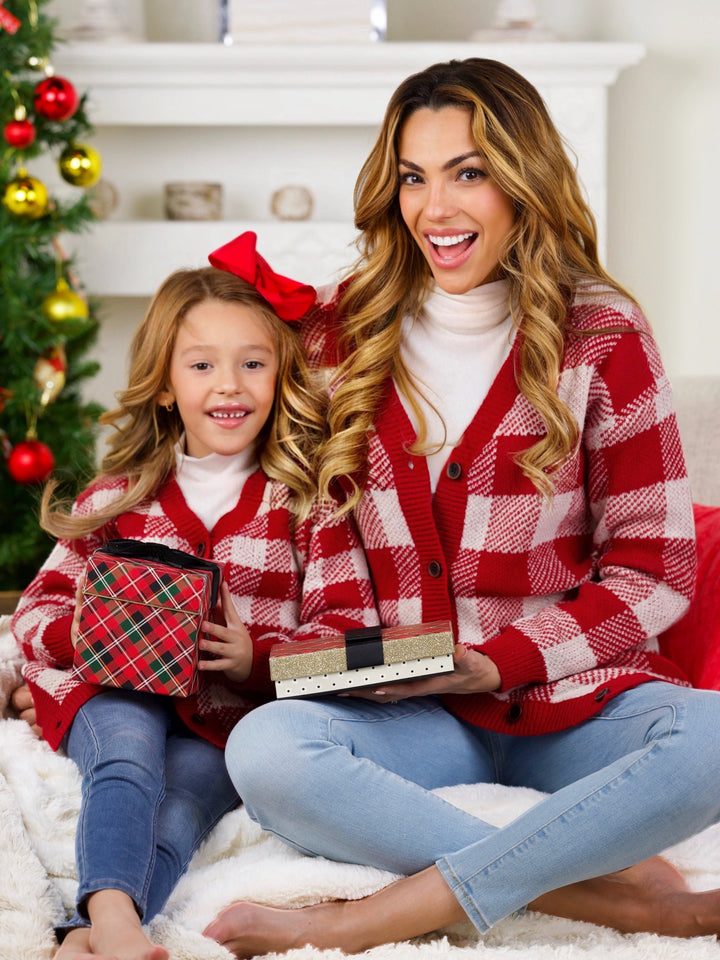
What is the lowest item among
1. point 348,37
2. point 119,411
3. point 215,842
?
point 215,842

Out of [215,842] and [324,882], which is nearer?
[324,882]

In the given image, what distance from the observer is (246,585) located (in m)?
1.68

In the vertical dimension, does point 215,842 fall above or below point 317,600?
below

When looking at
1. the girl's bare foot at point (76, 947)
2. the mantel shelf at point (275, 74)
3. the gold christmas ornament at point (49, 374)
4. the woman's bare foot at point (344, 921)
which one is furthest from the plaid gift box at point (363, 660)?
the mantel shelf at point (275, 74)

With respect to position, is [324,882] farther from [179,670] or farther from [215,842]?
[179,670]

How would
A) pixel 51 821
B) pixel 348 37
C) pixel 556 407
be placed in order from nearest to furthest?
pixel 51 821
pixel 556 407
pixel 348 37

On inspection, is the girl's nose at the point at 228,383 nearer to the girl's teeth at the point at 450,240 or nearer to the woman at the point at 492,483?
the woman at the point at 492,483

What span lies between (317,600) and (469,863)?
48 centimetres

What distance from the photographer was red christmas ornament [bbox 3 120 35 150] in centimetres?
266

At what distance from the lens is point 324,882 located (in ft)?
4.33

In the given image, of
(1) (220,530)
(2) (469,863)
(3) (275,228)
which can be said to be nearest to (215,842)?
(2) (469,863)

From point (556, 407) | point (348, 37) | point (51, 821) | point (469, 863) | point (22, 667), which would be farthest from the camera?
point (348, 37)

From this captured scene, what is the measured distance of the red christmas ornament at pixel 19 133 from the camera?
2.66m

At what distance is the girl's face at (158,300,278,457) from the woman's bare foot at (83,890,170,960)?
2.30 ft
